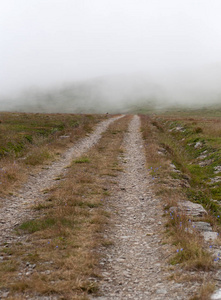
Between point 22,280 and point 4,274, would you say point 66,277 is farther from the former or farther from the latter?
point 4,274

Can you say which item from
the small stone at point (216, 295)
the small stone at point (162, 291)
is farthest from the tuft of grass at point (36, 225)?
the small stone at point (216, 295)

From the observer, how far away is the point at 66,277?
5934 mm

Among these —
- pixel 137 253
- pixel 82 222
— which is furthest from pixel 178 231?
pixel 82 222

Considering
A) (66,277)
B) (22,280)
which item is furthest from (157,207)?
(22,280)

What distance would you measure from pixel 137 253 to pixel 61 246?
2.15m

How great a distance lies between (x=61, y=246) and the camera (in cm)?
742

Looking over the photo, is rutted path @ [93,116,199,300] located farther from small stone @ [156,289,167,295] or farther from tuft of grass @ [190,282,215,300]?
tuft of grass @ [190,282,215,300]

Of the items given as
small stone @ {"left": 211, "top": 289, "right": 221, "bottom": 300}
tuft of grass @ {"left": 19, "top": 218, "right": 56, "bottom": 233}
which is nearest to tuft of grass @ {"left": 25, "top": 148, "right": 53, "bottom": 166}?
tuft of grass @ {"left": 19, "top": 218, "right": 56, "bottom": 233}

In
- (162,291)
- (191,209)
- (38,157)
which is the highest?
(38,157)

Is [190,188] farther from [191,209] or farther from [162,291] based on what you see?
[162,291]

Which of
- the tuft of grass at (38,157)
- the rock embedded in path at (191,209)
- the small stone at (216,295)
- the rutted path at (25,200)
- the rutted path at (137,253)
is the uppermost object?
the tuft of grass at (38,157)

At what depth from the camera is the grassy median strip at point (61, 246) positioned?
5.65m

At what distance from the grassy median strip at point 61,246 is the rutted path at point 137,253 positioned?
394 mm

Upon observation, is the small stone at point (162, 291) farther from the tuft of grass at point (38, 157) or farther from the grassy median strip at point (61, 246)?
the tuft of grass at point (38, 157)
